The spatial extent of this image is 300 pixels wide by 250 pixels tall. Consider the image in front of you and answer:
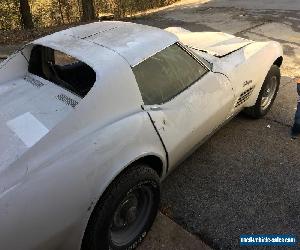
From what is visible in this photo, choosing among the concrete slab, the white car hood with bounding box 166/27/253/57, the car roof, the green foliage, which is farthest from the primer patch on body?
the green foliage

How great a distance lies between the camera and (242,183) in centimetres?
409

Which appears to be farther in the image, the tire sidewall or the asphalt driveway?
the tire sidewall

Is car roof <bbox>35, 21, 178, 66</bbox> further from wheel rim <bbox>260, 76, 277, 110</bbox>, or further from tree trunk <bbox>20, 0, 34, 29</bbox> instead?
tree trunk <bbox>20, 0, 34, 29</bbox>

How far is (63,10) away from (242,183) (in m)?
12.3

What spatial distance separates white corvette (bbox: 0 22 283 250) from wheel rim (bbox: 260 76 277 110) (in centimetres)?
62

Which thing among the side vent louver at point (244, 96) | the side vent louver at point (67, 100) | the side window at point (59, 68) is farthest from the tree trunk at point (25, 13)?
the side vent louver at point (67, 100)

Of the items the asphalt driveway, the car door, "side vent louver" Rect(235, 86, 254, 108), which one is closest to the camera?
the car door

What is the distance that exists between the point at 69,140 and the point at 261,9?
371 inches

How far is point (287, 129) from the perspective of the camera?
5.02 m

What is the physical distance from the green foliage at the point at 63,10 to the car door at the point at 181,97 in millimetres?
9268

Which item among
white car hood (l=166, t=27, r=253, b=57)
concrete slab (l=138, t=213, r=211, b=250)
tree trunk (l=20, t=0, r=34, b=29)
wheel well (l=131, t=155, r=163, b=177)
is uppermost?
white car hood (l=166, t=27, r=253, b=57)

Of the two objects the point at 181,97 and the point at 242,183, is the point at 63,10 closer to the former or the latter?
the point at 181,97

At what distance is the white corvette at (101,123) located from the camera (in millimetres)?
2547

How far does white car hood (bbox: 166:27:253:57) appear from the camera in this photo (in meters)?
4.61
